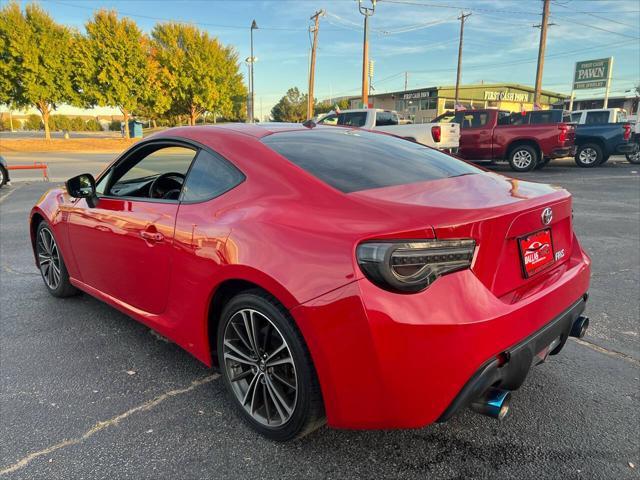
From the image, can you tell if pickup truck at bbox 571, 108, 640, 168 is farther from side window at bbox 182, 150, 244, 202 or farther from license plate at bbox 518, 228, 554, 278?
side window at bbox 182, 150, 244, 202

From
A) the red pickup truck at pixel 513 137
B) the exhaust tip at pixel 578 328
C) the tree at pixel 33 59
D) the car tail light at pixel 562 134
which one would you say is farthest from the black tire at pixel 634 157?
the tree at pixel 33 59

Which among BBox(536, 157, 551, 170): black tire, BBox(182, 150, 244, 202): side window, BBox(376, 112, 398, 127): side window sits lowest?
BBox(536, 157, 551, 170): black tire

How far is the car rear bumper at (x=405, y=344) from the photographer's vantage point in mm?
1769

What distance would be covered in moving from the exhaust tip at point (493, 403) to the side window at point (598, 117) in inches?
801

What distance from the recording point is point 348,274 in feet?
5.97

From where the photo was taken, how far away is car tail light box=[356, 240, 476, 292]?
69.9 inches

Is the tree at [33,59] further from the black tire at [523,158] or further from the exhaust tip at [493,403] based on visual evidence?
the exhaust tip at [493,403]

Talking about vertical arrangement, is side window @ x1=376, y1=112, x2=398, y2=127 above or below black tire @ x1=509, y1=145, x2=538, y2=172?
above

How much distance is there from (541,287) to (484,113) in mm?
14708

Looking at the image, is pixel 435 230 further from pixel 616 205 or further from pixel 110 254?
pixel 616 205

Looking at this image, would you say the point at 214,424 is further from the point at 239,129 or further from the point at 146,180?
the point at 146,180

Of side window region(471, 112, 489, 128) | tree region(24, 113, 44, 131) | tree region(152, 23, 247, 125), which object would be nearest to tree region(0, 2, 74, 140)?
tree region(152, 23, 247, 125)

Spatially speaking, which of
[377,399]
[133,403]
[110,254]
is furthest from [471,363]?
[110,254]

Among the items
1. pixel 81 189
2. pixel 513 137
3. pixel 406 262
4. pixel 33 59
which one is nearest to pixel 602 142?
pixel 513 137
